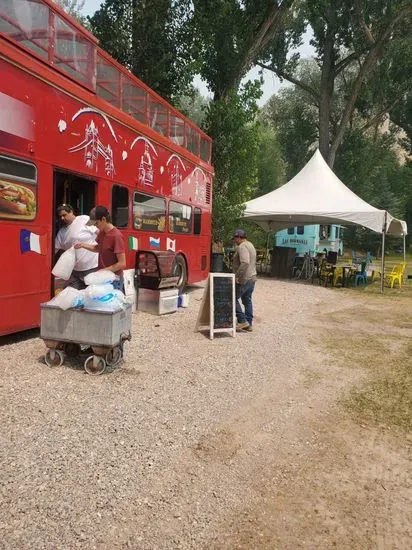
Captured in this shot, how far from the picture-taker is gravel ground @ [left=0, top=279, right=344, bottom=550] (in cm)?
257

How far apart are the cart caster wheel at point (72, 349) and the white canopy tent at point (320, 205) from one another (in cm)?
1145

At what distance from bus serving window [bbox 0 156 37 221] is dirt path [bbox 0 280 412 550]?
1642mm

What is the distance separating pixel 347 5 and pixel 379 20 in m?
2.05

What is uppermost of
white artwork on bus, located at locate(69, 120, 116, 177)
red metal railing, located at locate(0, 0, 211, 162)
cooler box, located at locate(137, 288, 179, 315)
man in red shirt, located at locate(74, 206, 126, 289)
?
red metal railing, located at locate(0, 0, 211, 162)

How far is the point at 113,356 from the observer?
507cm

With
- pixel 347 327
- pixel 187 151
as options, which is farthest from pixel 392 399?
pixel 187 151

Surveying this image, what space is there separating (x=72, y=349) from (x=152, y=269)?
10.8ft

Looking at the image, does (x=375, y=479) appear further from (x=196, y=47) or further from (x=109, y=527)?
(x=196, y=47)

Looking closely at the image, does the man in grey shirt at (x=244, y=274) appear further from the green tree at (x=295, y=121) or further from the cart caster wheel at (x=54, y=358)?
the green tree at (x=295, y=121)

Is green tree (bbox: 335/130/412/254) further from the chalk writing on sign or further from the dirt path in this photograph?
the dirt path

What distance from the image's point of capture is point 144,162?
8.46m

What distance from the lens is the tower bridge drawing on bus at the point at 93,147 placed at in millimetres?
6576

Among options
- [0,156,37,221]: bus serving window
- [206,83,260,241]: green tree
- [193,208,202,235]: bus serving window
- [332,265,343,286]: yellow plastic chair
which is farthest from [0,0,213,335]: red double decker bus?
[332,265,343,286]: yellow plastic chair

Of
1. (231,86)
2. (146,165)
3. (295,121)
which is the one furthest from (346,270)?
(295,121)
